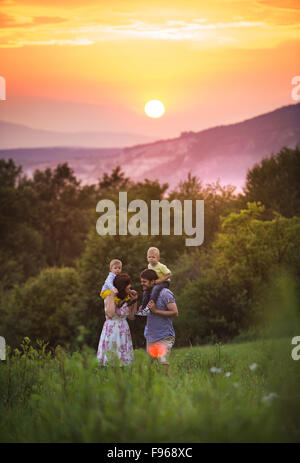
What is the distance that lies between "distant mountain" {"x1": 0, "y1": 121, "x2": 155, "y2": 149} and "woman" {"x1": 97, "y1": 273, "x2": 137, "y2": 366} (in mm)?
98955

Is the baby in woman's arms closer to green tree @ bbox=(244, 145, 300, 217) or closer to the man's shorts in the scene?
the man's shorts

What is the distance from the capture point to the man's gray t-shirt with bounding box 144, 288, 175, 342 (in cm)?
1023

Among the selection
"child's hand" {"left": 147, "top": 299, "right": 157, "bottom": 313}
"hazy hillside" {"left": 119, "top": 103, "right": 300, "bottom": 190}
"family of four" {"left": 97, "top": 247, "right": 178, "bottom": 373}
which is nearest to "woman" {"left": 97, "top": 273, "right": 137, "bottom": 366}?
"family of four" {"left": 97, "top": 247, "right": 178, "bottom": 373}

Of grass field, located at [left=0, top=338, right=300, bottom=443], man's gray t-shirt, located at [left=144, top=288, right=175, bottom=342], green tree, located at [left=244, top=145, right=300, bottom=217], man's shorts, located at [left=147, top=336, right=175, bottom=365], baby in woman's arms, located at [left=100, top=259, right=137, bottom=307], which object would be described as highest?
green tree, located at [left=244, top=145, right=300, bottom=217]

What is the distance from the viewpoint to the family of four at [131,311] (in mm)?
10008

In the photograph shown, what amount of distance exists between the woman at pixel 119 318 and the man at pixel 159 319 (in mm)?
323

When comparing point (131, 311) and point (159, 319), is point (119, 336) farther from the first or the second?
point (159, 319)

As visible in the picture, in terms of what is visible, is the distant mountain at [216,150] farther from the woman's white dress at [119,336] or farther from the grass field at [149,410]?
the grass field at [149,410]

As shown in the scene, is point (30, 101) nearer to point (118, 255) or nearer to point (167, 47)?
point (167, 47)

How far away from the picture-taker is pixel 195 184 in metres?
72.4

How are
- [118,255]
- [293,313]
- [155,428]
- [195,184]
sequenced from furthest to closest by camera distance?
[195,184], [118,255], [293,313], [155,428]

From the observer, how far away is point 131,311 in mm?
10250

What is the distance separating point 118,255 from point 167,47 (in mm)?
48657

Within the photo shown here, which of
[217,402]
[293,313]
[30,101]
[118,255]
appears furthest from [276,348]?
[30,101]
